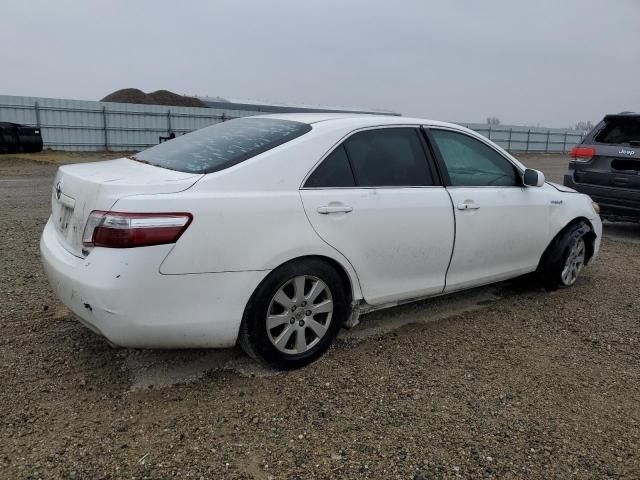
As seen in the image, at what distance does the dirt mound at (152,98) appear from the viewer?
123 ft

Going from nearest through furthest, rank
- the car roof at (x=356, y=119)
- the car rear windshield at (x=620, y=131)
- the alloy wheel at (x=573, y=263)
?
1. the car roof at (x=356, y=119)
2. the alloy wheel at (x=573, y=263)
3. the car rear windshield at (x=620, y=131)

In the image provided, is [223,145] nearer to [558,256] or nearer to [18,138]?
[558,256]

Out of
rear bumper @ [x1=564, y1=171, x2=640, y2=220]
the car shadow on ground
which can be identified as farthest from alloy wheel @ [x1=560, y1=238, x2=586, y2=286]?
rear bumper @ [x1=564, y1=171, x2=640, y2=220]

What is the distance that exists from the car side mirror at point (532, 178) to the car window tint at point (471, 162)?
0.06m

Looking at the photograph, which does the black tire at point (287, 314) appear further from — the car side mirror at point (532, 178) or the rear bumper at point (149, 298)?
the car side mirror at point (532, 178)

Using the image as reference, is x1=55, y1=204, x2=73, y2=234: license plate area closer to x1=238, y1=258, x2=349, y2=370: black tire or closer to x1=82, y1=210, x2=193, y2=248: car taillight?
x1=82, y1=210, x2=193, y2=248: car taillight

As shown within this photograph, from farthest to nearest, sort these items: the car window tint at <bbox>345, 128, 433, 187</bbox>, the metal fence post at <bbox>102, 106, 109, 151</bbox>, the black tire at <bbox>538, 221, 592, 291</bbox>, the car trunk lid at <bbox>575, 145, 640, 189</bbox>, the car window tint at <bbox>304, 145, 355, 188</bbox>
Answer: the metal fence post at <bbox>102, 106, 109, 151</bbox>
the car trunk lid at <bbox>575, 145, 640, 189</bbox>
the black tire at <bbox>538, 221, 592, 291</bbox>
the car window tint at <bbox>345, 128, 433, 187</bbox>
the car window tint at <bbox>304, 145, 355, 188</bbox>

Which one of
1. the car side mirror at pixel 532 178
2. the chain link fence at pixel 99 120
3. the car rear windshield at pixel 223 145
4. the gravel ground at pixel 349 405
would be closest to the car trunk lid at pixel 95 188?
the car rear windshield at pixel 223 145

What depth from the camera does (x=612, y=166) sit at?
6.91m

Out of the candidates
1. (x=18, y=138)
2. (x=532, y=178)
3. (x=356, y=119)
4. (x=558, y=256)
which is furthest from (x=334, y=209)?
(x=18, y=138)

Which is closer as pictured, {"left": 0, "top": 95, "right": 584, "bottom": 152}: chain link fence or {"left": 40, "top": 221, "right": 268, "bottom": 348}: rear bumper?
{"left": 40, "top": 221, "right": 268, "bottom": 348}: rear bumper

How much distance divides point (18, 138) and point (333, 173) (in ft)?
66.4

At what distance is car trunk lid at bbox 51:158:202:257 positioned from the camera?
104 inches

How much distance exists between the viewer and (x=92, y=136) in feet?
80.1
